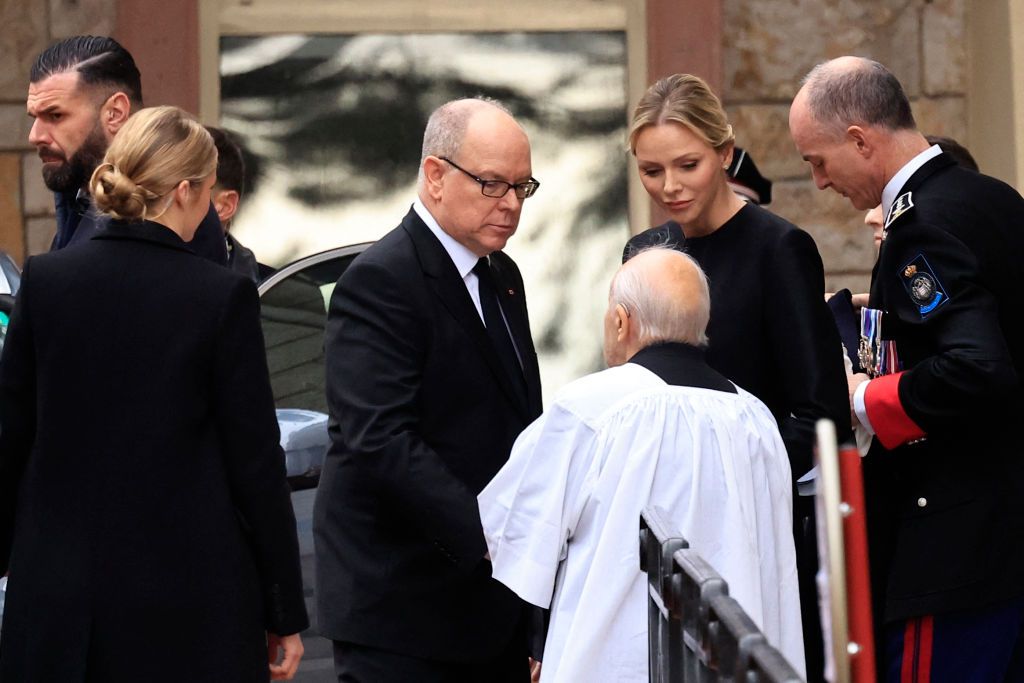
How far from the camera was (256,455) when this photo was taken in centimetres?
364

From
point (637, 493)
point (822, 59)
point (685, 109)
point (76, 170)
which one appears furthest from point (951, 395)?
point (822, 59)

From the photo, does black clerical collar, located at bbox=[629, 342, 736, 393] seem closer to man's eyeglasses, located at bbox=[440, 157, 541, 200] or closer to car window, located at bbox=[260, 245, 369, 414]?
man's eyeglasses, located at bbox=[440, 157, 541, 200]

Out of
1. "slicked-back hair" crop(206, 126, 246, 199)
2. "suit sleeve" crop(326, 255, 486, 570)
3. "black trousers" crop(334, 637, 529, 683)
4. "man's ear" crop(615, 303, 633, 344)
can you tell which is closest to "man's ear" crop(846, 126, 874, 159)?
"man's ear" crop(615, 303, 633, 344)

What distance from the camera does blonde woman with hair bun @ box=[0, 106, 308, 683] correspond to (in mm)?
3559

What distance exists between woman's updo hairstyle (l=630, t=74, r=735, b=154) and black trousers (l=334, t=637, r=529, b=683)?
4.21 ft

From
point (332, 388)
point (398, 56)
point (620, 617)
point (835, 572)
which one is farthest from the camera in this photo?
point (398, 56)

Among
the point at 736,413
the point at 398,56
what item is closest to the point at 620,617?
Answer: the point at 736,413

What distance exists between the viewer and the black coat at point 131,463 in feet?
11.7

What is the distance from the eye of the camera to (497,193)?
406 cm

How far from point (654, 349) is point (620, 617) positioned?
1.84 feet

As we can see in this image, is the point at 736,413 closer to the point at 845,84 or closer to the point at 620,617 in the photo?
the point at 620,617

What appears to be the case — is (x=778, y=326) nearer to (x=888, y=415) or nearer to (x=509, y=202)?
(x=888, y=415)

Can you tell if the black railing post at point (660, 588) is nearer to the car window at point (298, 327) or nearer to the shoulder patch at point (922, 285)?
the shoulder patch at point (922, 285)

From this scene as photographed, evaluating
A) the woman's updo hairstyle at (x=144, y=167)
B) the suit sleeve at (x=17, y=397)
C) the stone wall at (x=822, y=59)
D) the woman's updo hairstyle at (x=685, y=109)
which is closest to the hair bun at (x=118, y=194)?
the woman's updo hairstyle at (x=144, y=167)
